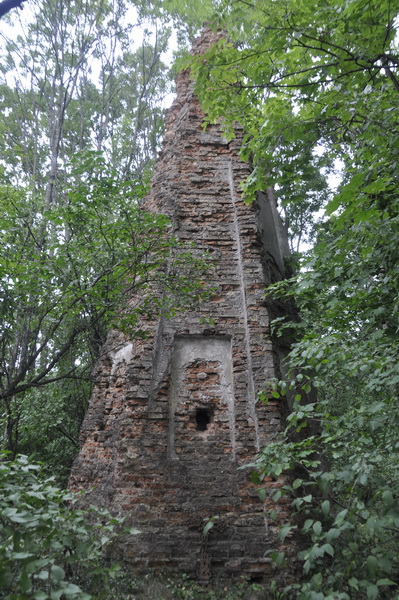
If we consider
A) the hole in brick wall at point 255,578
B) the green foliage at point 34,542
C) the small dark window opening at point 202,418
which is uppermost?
the small dark window opening at point 202,418

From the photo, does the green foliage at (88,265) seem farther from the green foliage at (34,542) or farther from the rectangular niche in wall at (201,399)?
the green foliage at (34,542)

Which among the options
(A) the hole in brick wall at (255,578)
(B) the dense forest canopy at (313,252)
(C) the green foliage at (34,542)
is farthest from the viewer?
(A) the hole in brick wall at (255,578)

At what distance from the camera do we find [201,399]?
5254 mm

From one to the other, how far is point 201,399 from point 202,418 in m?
0.24

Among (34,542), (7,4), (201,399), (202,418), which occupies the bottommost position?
(34,542)

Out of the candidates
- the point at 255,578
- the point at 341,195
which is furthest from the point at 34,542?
the point at 341,195

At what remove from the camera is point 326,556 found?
4312mm

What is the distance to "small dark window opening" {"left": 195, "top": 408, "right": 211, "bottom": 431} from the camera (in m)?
5.20

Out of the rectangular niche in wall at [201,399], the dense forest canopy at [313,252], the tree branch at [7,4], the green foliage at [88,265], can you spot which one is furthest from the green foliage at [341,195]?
the tree branch at [7,4]

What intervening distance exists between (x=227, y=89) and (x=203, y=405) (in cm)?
364

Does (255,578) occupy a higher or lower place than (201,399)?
lower

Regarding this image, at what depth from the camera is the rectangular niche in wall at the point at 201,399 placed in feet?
16.4

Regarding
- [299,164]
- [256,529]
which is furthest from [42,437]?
[299,164]

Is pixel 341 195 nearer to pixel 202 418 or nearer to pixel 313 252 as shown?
pixel 313 252
